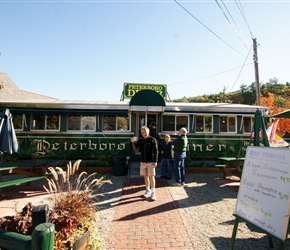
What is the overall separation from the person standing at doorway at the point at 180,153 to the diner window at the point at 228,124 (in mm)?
4372

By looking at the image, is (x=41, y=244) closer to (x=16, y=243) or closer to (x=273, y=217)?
(x=16, y=243)

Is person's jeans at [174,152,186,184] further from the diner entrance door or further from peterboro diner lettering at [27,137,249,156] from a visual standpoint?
the diner entrance door

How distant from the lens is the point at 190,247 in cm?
356

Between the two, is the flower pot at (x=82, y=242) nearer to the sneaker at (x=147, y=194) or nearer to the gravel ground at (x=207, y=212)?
the gravel ground at (x=207, y=212)

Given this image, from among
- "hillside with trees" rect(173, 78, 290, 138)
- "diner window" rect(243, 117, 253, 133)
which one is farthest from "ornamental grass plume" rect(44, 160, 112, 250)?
"hillside with trees" rect(173, 78, 290, 138)

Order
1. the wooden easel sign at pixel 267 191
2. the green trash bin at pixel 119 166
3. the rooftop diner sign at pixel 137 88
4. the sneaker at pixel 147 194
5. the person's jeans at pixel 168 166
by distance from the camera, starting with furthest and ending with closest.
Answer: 1. the rooftop diner sign at pixel 137 88
2. the green trash bin at pixel 119 166
3. the person's jeans at pixel 168 166
4. the sneaker at pixel 147 194
5. the wooden easel sign at pixel 267 191

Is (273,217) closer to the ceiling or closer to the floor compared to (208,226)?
closer to the ceiling

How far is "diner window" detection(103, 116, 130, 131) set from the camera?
10523 millimetres

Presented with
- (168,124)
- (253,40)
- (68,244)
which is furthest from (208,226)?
(253,40)

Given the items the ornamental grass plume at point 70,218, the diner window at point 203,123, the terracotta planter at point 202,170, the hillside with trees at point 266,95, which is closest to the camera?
the ornamental grass plume at point 70,218

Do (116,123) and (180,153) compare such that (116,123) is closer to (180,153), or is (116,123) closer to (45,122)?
(45,122)

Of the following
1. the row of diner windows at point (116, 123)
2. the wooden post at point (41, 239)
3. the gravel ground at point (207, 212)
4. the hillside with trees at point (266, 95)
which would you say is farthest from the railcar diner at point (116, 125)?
the hillside with trees at point (266, 95)

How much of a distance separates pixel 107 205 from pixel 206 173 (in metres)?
5.76

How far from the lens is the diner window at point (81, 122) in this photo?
10424 mm
